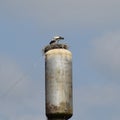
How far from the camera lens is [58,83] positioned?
169 ft

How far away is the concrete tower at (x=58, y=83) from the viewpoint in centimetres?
5097

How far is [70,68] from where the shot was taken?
52406mm

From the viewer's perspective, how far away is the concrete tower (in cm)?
5097

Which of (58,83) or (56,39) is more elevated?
(56,39)

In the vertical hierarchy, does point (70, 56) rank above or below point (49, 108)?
above

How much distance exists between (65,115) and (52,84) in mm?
2581

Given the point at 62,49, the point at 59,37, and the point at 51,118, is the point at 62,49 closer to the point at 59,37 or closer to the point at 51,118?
the point at 59,37

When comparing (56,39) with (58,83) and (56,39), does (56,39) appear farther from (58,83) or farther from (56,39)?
(58,83)

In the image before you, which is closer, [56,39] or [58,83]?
[58,83]

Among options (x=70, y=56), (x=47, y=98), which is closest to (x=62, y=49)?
(x=70, y=56)

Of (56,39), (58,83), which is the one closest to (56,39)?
(56,39)

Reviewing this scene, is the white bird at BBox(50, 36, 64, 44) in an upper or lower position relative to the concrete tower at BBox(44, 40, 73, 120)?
upper

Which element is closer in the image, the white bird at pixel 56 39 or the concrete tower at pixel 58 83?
the concrete tower at pixel 58 83

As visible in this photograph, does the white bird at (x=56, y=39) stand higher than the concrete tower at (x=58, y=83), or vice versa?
the white bird at (x=56, y=39)
